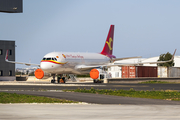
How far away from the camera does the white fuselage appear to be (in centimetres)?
4638

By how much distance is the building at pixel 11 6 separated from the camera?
2255cm

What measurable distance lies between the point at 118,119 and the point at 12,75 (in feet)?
220

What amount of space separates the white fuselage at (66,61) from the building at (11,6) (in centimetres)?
2340

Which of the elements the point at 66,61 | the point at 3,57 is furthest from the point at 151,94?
the point at 3,57

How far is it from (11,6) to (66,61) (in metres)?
26.0

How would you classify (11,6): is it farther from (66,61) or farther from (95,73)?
(95,73)

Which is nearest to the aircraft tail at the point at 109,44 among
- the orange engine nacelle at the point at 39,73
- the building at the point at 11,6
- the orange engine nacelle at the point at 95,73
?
the orange engine nacelle at the point at 95,73

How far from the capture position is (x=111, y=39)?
60625 mm

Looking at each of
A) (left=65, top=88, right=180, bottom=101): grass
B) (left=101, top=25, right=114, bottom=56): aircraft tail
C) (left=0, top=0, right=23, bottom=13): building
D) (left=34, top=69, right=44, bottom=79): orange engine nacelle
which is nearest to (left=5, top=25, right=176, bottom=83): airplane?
(left=34, top=69, right=44, bottom=79): orange engine nacelle

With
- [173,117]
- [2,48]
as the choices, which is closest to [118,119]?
[173,117]

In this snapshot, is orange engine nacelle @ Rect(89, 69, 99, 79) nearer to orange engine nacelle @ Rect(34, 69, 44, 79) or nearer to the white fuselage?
the white fuselage

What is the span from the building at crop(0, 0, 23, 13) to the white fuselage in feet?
76.8

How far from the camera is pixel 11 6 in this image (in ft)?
74.6

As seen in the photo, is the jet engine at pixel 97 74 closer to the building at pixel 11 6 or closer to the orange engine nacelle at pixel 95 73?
the orange engine nacelle at pixel 95 73
